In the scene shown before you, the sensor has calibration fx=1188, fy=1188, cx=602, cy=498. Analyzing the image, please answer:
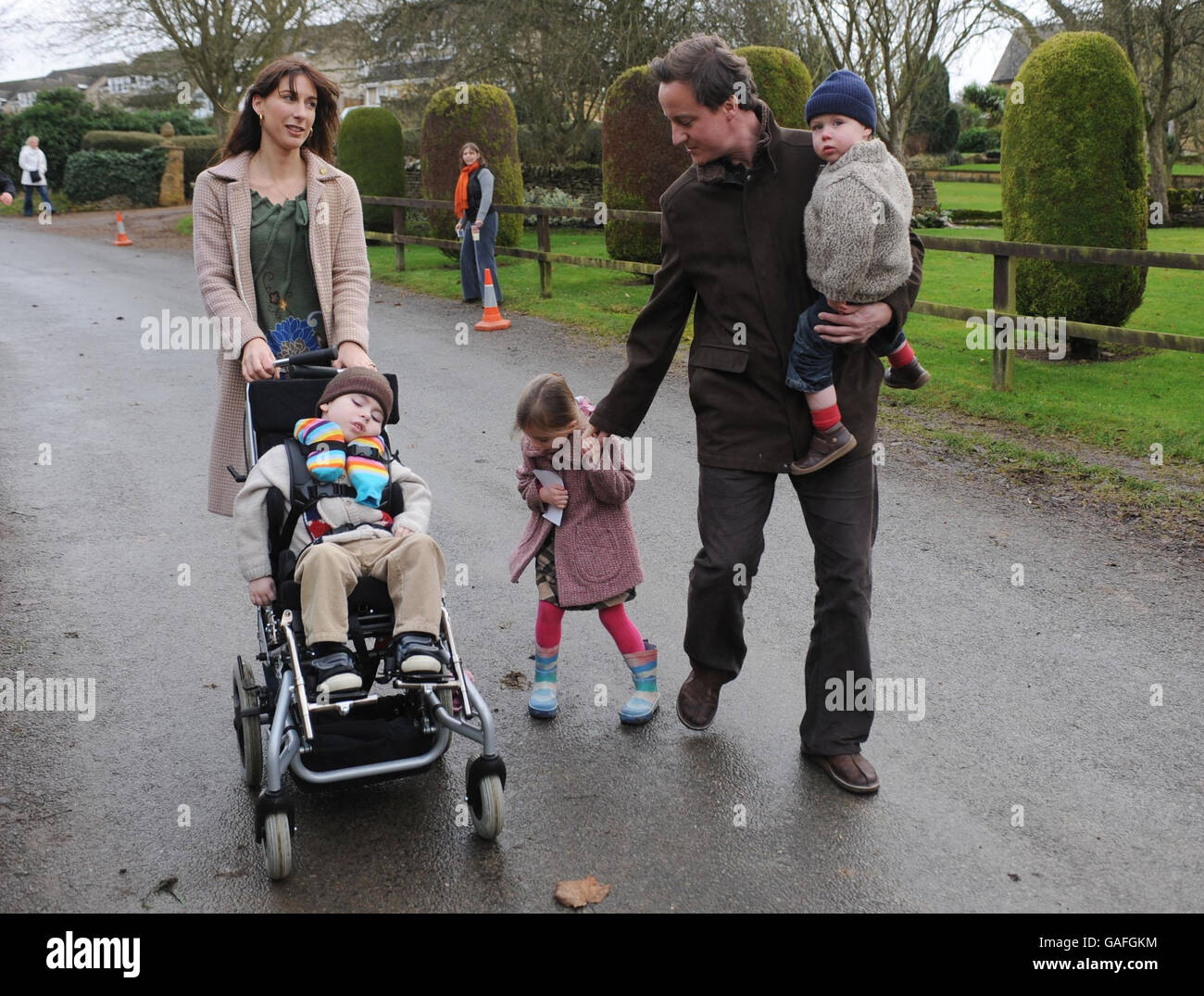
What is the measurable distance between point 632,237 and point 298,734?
13.5 m

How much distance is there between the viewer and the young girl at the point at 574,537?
4.35m

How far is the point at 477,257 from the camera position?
1532 centimetres

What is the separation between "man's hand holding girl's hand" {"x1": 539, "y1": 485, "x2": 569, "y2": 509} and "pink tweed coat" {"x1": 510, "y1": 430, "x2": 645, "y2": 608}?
42 millimetres

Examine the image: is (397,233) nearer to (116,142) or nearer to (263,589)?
(263,589)

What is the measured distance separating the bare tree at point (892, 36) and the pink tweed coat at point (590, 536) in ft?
78.9

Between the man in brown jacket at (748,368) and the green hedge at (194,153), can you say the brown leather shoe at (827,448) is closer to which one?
the man in brown jacket at (748,368)

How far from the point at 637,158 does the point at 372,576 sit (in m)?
13.6

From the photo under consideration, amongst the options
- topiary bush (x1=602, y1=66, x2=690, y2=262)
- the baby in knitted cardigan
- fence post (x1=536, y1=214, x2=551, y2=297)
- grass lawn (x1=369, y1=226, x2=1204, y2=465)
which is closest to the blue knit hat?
the baby in knitted cardigan

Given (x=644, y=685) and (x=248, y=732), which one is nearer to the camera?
(x=248, y=732)

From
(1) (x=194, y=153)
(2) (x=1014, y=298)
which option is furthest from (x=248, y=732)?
(1) (x=194, y=153)

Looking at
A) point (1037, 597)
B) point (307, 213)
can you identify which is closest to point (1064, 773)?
point (1037, 597)

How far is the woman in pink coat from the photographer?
4.42m
